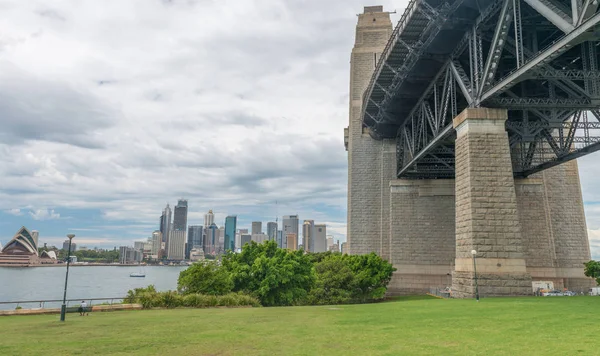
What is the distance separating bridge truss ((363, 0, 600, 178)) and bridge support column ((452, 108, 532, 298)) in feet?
6.00

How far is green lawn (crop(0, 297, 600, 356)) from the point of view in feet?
31.4

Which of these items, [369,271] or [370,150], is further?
[370,150]

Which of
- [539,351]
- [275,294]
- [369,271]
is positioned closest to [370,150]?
[369,271]

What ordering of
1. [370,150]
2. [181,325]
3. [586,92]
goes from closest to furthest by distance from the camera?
[181,325] → [586,92] → [370,150]

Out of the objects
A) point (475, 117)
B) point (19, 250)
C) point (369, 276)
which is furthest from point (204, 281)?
point (19, 250)

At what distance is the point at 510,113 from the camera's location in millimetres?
38688

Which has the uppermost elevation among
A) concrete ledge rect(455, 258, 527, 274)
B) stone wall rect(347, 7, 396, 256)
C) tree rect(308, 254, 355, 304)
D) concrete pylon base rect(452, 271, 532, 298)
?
stone wall rect(347, 7, 396, 256)

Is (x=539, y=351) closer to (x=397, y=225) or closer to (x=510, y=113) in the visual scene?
(x=510, y=113)

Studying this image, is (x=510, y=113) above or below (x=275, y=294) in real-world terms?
above

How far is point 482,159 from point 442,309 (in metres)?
10.3

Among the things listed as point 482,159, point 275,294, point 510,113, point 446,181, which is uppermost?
point 510,113

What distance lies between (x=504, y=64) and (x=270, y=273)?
23165 millimetres

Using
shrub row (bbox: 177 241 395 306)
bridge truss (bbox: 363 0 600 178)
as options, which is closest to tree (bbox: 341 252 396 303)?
shrub row (bbox: 177 241 395 306)

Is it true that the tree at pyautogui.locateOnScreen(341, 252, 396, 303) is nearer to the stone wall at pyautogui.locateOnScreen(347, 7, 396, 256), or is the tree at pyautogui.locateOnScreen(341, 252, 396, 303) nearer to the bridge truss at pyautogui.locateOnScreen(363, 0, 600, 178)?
the stone wall at pyautogui.locateOnScreen(347, 7, 396, 256)
